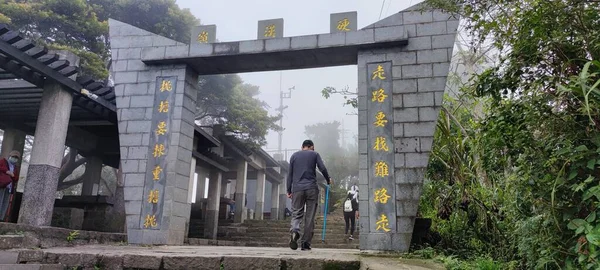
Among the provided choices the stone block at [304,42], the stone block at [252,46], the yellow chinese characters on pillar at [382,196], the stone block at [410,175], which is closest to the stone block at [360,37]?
the stone block at [304,42]

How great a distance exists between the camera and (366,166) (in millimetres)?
6469

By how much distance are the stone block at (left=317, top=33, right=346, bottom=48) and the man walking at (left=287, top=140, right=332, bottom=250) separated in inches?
77.3

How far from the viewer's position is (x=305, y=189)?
6.14 metres

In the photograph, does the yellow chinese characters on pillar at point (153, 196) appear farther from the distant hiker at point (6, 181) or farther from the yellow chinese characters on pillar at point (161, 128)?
the distant hiker at point (6, 181)

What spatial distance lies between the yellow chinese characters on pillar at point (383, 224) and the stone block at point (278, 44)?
327 centimetres

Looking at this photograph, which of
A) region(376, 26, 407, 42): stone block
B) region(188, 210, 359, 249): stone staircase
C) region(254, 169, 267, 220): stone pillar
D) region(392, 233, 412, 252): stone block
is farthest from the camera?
region(254, 169, 267, 220): stone pillar

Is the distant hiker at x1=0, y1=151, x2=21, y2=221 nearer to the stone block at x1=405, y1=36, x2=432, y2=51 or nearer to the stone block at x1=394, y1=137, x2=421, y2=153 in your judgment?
the stone block at x1=394, y1=137, x2=421, y2=153

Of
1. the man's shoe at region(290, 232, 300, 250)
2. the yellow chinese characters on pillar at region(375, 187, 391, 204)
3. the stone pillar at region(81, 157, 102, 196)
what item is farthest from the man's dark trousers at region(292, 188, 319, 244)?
the stone pillar at region(81, 157, 102, 196)

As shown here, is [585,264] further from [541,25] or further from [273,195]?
→ [273,195]

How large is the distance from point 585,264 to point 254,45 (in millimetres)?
5844

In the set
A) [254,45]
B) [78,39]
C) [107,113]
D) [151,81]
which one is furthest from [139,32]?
[78,39]

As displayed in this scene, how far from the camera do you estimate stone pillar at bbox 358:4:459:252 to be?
6.18m

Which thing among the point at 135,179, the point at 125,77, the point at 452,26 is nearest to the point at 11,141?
the point at 125,77

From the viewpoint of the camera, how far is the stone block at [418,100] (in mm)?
6492
